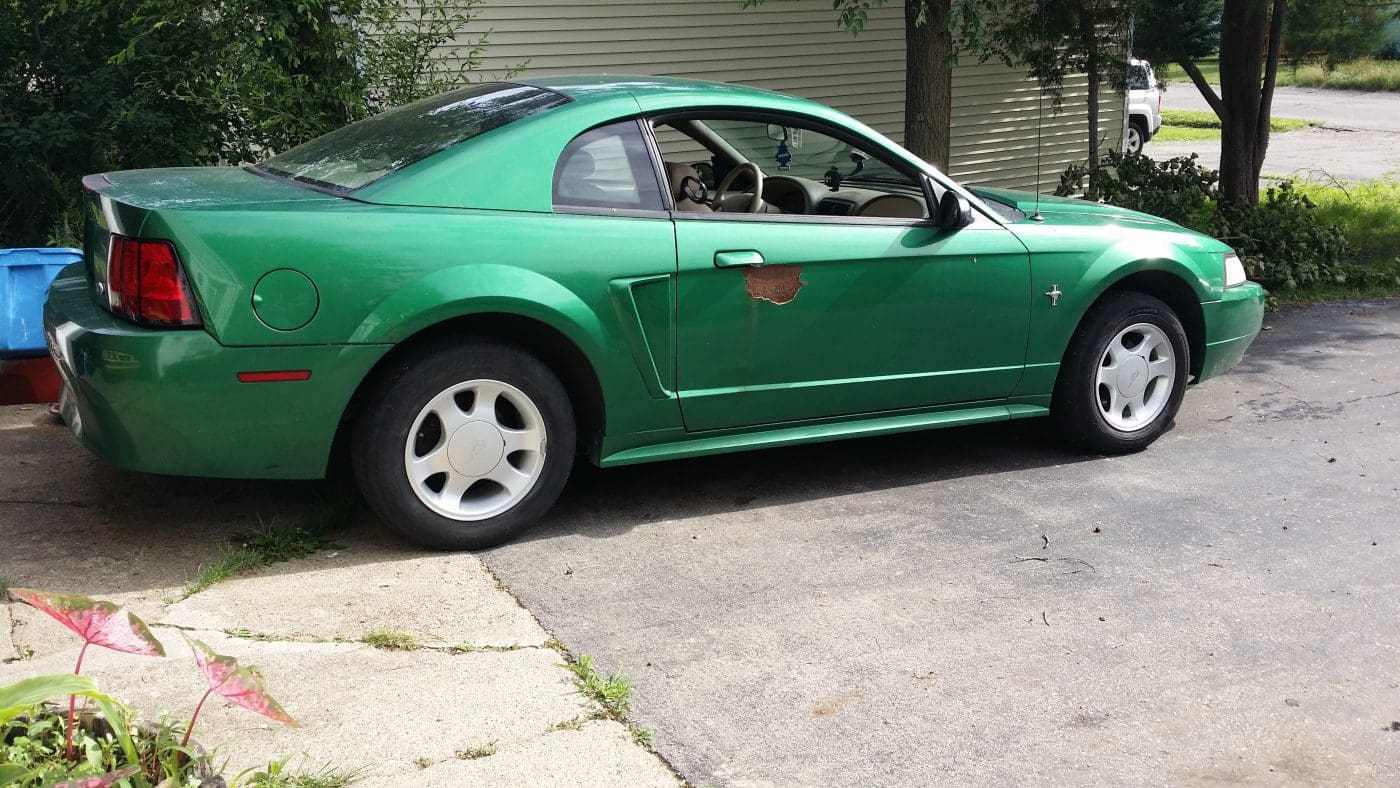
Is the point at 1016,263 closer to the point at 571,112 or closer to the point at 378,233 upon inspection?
the point at 571,112

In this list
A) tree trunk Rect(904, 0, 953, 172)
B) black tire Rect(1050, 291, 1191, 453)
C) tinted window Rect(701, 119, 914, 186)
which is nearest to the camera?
tinted window Rect(701, 119, 914, 186)

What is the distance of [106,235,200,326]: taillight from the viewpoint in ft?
13.1

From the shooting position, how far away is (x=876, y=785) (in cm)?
317

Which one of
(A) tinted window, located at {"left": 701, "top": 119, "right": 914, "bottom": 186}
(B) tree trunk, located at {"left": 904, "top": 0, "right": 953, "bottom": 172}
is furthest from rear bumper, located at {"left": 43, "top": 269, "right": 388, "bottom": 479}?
(B) tree trunk, located at {"left": 904, "top": 0, "right": 953, "bottom": 172}

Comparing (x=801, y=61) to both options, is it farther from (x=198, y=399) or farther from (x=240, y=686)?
(x=240, y=686)

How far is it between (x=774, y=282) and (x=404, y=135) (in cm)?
142

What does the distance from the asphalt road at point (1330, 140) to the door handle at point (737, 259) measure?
12363 mm

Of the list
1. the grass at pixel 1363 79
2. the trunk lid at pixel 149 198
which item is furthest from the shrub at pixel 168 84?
the grass at pixel 1363 79

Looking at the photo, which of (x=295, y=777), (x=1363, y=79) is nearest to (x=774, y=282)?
(x=295, y=777)

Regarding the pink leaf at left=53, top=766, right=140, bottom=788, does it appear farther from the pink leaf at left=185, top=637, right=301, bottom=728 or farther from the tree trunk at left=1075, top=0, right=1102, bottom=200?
the tree trunk at left=1075, top=0, right=1102, bottom=200

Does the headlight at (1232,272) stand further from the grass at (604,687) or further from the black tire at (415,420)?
the grass at (604,687)

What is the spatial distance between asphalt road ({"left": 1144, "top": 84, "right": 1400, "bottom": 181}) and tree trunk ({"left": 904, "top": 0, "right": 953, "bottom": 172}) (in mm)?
8133

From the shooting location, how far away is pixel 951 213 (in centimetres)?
513

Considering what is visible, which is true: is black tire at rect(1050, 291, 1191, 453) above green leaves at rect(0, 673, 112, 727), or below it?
below
